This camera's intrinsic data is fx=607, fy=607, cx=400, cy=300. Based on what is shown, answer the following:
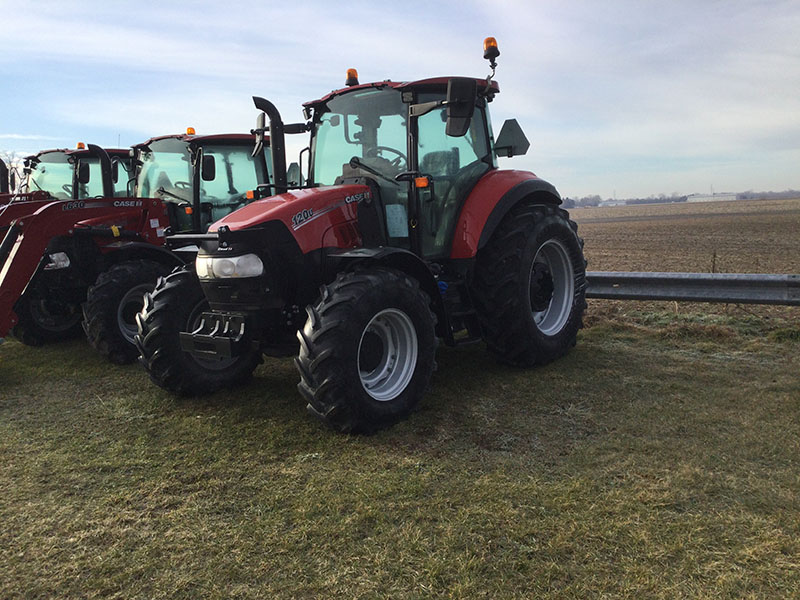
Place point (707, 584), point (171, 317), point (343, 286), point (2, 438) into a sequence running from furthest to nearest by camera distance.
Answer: point (171, 317) < point (2, 438) < point (343, 286) < point (707, 584)

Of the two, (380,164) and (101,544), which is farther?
(380,164)

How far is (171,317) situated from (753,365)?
4.66 meters

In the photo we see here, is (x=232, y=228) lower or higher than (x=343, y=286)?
higher

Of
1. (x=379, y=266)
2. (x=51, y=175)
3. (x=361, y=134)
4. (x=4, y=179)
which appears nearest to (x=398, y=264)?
(x=379, y=266)

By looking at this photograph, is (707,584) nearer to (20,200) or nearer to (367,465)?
(367,465)

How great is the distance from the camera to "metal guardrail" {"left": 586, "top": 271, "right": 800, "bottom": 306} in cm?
557

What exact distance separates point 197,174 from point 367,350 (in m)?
4.42

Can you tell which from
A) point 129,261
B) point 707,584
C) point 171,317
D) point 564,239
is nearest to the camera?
point 707,584

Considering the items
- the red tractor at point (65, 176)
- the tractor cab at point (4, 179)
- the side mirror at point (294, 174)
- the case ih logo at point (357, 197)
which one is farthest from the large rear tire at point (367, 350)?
the tractor cab at point (4, 179)

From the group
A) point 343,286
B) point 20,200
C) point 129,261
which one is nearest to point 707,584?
point 343,286

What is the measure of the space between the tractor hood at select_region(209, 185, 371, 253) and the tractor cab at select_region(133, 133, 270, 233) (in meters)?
3.25

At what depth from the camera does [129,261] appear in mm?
6266

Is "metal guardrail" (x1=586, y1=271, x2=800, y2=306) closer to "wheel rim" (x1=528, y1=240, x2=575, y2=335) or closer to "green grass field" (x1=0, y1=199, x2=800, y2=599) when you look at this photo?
"green grass field" (x1=0, y1=199, x2=800, y2=599)

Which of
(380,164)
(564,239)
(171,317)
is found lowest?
(171,317)
